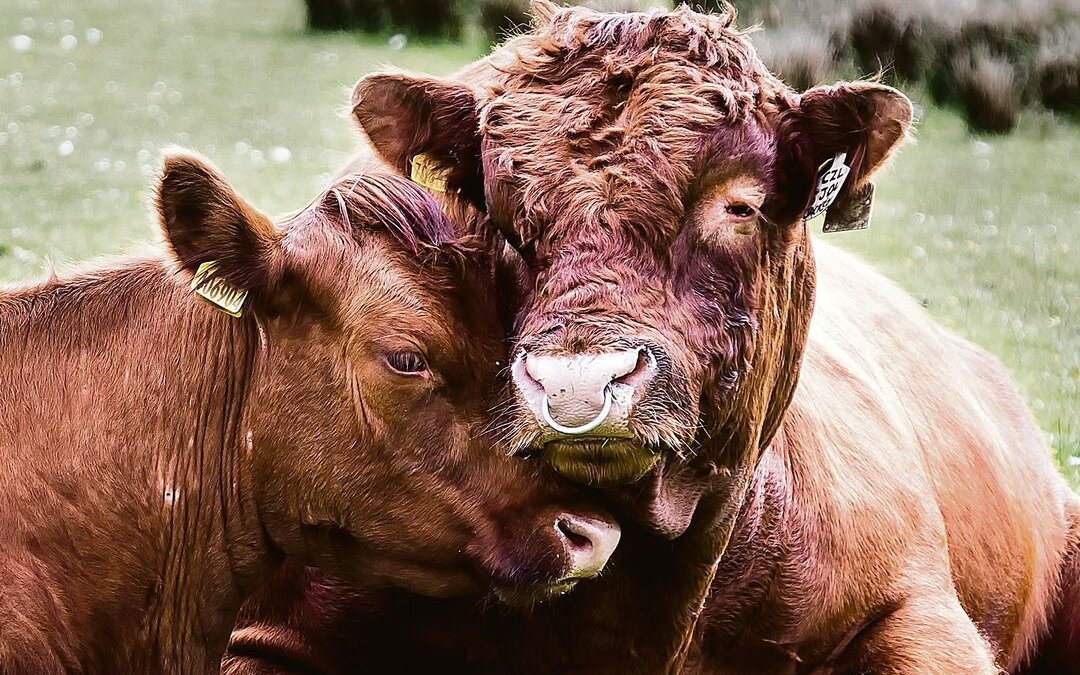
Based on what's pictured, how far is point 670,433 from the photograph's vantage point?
14.1ft

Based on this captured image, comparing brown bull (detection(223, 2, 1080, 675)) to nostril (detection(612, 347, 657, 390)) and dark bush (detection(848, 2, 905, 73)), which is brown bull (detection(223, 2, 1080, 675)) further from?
dark bush (detection(848, 2, 905, 73))

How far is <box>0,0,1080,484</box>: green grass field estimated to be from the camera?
1215 centimetres

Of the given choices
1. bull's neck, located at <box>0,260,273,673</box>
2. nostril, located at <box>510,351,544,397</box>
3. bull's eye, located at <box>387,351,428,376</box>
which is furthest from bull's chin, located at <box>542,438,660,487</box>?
bull's neck, located at <box>0,260,273,673</box>

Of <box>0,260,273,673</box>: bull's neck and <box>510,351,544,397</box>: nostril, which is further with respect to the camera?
<box>0,260,273,673</box>: bull's neck

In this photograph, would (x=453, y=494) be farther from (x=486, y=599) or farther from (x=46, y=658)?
(x=46, y=658)

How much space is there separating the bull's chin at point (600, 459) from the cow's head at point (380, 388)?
373mm

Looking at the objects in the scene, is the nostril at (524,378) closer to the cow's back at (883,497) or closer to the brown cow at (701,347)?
the brown cow at (701,347)

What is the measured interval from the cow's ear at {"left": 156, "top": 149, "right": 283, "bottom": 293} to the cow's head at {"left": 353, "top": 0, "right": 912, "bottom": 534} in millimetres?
566

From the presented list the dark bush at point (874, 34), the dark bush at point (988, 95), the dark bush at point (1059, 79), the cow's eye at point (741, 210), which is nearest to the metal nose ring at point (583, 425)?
the cow's eye at point (741, 210)

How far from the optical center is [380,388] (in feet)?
16.0

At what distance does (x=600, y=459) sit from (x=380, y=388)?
3.09 ft

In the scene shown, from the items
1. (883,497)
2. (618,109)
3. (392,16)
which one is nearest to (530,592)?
(618,109)

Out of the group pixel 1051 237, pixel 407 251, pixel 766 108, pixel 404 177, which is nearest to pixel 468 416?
pixel 407 251

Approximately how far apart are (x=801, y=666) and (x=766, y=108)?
224 cm
